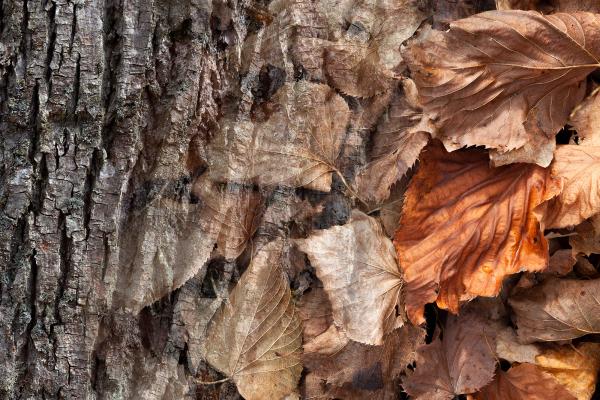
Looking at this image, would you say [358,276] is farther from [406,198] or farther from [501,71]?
[501,71]

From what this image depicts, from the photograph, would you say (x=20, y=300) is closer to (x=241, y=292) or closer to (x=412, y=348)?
(x=241, y=292)

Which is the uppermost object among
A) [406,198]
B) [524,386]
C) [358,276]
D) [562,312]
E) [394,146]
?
[394,146]

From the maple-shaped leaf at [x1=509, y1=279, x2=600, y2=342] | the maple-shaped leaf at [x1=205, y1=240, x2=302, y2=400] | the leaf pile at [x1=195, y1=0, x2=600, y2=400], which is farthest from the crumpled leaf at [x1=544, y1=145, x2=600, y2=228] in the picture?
the maple-shaped leaf at [x1=205, y1=240, x2=302, y2=400]

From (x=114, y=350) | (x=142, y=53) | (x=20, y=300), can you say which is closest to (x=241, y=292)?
(x=114, y=350)

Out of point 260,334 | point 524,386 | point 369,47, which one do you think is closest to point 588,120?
point 369,47

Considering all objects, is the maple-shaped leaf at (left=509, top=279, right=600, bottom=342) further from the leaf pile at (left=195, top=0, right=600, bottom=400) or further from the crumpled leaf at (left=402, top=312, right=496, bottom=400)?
the crumpled leaf at (left=402, top=312, right=496, bottom=400)

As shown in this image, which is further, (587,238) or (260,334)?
(587,238)

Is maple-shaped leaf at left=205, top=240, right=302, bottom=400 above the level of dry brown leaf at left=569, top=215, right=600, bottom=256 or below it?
below
